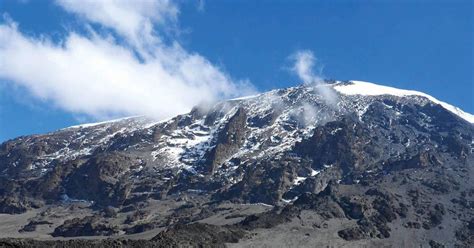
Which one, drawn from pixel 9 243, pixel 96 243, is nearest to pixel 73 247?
pixel 96 243

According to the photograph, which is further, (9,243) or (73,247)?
(73,247)

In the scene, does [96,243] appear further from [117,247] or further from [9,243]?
[9,243]

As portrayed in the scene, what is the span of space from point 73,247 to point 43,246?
9633 millimetres

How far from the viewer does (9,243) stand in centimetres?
16600

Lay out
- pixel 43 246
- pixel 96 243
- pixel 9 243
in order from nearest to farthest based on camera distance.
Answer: pixel 9 243 → pixel 43 246 → pixel 96 243

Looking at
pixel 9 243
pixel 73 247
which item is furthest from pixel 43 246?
pixel 9 243

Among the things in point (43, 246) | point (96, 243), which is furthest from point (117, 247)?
point (43, 246)

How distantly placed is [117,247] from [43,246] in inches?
836

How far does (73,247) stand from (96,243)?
7855mm

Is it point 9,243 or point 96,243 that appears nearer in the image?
point 9,243

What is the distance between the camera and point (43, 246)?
614 feet

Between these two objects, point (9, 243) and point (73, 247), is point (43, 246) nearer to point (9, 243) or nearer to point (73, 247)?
point (73, 247)

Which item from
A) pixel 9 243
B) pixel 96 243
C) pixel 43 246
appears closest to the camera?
pixel 9 243

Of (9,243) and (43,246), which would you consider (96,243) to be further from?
(9,243)
